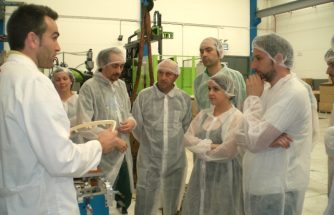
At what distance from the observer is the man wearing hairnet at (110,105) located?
2487 mm

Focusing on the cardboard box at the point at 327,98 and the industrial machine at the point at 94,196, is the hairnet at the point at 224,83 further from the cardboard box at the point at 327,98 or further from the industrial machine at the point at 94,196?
the cardboard box at the point at 327,98

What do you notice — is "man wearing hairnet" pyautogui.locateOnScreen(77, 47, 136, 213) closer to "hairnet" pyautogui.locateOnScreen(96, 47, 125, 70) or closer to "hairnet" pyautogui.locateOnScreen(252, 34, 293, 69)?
"hairnet" pyautogui.locateOnScreen(96, 47, 125, 70)

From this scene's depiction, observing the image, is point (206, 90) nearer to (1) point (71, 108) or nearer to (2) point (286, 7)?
(1) point (71, 108)

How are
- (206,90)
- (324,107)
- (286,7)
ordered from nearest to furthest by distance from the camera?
(206,90)
(324,107)
(286,7)

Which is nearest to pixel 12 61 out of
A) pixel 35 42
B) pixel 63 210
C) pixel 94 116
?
pixel 35 42

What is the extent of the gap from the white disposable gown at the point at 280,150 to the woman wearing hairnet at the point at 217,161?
35 cm

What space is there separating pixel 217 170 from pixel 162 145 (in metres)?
0.54

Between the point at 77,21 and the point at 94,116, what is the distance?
6.44m

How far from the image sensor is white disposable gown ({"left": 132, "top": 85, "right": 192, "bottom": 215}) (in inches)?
101

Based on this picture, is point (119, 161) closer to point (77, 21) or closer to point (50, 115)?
point (50, 115)

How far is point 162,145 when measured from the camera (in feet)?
8.36

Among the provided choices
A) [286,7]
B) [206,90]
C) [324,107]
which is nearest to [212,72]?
[206,90]

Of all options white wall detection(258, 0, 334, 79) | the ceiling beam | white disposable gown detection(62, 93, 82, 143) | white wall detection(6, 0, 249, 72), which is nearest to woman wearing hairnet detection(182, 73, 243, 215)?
white disposable gown detection(62, 93, 82, 143)

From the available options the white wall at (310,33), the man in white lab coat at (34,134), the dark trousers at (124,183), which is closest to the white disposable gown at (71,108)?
the dark trousers at (124,183)
